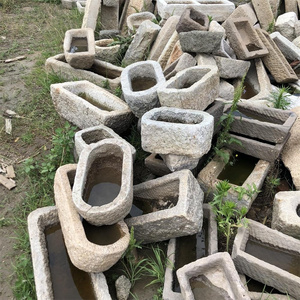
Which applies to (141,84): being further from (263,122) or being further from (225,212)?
(225,212)

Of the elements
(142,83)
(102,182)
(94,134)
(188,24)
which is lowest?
(102,182)

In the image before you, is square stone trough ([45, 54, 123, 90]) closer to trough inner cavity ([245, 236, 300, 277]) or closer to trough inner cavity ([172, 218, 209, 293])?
trough inner cavity ([172, 218, 209, 293])

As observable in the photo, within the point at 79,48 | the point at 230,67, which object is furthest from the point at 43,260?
the point at 79,48

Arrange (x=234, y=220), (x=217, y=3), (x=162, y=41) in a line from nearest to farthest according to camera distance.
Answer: (x=234, y=220), (x=162, y=41), (x=217, y=3)

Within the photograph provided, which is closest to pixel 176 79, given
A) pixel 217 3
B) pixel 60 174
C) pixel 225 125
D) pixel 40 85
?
pixel 225 125

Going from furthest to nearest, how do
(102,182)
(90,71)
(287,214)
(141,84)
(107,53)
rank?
1. (107,53)
2. (90,71)
3. (141,84)
4. (102,182)
5. (287,214)

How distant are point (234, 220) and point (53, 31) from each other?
18.3 ft

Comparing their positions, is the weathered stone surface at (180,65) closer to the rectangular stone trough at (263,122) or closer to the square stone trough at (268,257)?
the rectangular stone trough at (263,122)

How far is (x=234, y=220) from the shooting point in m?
3.03

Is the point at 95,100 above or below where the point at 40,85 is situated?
above

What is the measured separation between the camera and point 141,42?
A: 4984 mm

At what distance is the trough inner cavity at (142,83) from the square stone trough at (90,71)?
61 centimetres

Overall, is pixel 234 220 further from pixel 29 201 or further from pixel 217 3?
pixel 217 3

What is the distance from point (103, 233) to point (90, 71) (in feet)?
9.61
